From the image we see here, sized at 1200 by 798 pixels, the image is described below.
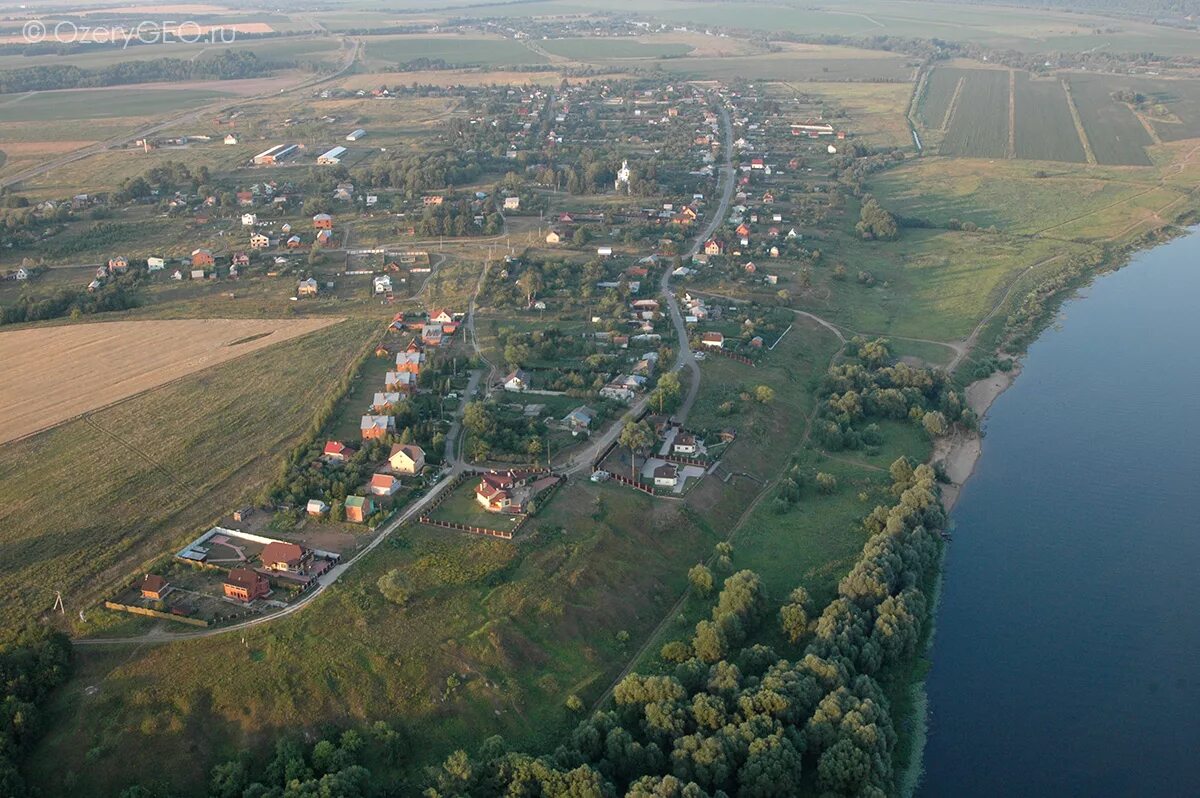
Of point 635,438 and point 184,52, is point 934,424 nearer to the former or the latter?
point 635,438

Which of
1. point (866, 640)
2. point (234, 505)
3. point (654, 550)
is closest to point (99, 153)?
point (234, 505)

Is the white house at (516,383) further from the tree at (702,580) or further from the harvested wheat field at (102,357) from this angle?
the tree at (702,580)

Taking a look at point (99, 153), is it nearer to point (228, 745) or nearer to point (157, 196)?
point (157, 196)

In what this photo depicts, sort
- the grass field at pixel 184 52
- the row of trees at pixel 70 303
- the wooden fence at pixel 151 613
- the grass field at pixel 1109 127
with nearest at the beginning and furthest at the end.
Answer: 1. the wooden fence at pixel 151 613
2. the row of trees at pixel 70 303
3. the grass field at pixel 1109 127
4. the grass field at pixel 184 52

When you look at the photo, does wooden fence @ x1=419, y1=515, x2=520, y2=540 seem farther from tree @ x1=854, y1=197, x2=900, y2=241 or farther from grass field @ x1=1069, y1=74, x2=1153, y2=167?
grass field @ x1=1069, y1=74, x2=1153, y2=167

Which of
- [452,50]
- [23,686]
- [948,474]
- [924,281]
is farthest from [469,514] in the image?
[452,50]

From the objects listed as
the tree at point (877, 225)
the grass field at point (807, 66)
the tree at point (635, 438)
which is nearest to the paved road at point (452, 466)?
the tree at point (635, 438)

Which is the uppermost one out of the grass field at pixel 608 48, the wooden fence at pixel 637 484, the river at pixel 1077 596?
the grass field at pixel 608 48
